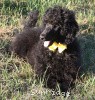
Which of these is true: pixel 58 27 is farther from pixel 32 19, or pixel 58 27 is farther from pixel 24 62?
pixel 32 19

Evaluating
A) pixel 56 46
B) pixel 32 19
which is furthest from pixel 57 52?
pixel 32 19

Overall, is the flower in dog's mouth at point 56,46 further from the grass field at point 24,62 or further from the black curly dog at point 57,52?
the grass field at point 24,62

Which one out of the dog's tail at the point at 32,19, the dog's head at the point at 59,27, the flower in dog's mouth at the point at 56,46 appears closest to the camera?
the dog's head at the point at 59,27

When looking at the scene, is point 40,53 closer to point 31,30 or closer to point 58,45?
point 58,45

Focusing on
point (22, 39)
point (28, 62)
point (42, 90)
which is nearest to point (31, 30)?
point (22, 39)

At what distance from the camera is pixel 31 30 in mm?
6383

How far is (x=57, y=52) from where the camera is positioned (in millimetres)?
5293

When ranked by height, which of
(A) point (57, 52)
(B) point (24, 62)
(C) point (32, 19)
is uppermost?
(C) point (32, 19)

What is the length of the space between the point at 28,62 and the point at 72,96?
4.07 feet

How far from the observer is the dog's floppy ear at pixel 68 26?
5.15 m

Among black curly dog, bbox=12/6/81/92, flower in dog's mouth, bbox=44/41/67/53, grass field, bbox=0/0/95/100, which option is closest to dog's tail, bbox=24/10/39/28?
grass field, bbox=0/0/95/100

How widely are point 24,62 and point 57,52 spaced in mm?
912

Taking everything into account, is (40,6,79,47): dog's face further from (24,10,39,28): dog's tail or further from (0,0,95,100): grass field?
(24,10,39,28): dog's tail

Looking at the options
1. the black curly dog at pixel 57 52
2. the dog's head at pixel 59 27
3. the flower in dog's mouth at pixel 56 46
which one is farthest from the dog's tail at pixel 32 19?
the flower in dog's mouth at pixel 56 46
